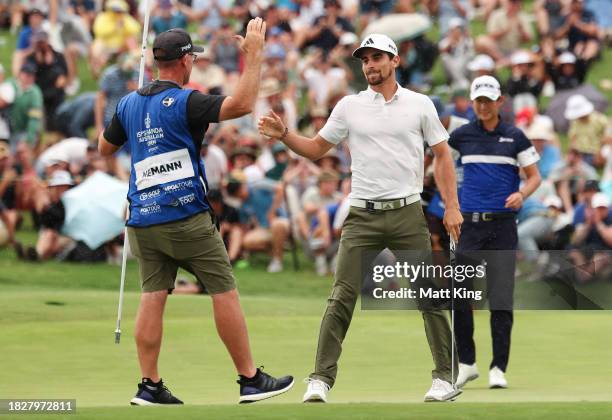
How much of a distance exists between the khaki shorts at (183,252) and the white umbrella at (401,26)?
46.3 feet

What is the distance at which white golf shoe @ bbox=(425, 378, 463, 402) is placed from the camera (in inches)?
380

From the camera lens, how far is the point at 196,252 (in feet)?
30.7

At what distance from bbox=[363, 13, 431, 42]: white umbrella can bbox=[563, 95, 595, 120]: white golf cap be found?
9.82 ft

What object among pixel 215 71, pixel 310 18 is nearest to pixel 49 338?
pixel 215 71

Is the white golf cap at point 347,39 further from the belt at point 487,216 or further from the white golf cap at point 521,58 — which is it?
the belt at point 487,216

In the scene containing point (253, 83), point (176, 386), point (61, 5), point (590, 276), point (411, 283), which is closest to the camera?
point (253, 83)

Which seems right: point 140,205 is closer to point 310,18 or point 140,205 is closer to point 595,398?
point 595,398

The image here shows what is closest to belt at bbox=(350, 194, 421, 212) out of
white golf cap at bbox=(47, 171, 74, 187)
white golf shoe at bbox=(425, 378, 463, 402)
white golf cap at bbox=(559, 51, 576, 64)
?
white golf shoe at bbox=(425, 378, 463, 402)

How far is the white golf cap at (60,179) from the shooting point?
18.3m

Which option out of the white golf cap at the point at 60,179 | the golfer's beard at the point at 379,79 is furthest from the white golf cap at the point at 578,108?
the golfer's beard at the point at 379,79

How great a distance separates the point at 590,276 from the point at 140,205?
752 cm

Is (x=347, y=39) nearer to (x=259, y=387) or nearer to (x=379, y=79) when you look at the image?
(x=379, y=79)

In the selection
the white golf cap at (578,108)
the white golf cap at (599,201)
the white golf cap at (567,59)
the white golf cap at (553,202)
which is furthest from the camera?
the white golf cap at (567,59)

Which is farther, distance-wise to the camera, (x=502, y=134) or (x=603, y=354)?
(x=603, y=354)
